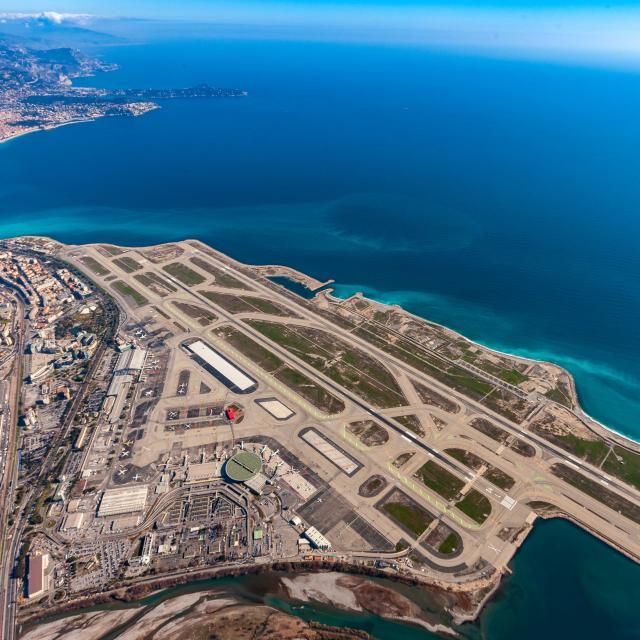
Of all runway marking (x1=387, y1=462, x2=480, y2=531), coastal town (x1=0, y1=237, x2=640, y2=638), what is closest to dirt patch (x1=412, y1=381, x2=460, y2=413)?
coastal town (x1=0, y1=237, x2=640, y2=638)

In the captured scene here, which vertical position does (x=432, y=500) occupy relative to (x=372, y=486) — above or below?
above

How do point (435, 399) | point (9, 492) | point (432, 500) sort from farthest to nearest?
1. point (435, 399)
2. point (432, 500)
3. point (9, 492)

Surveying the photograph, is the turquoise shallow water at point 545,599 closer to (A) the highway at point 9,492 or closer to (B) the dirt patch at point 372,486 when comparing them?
(B) the dirt patch at point 372,486

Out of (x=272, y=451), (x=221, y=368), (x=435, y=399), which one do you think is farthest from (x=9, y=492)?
(x=435, y=399)

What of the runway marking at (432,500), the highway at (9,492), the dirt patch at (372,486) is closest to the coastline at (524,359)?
the runway marking at (432,500)

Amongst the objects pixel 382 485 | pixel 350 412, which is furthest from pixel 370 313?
pixel 382 485

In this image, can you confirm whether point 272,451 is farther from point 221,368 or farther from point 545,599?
point 545,599

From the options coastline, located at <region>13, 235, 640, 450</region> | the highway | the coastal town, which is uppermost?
coastline, located at <region>13, 235, 640, 450</region>

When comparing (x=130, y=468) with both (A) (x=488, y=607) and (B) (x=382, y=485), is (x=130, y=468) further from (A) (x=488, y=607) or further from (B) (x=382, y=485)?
(A) (x=488, y=607)

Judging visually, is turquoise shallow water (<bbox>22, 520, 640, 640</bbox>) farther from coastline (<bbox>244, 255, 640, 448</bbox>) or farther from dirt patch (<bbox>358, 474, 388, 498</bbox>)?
coastline (<bbox>244, 255, 640, 448</bbox>)
